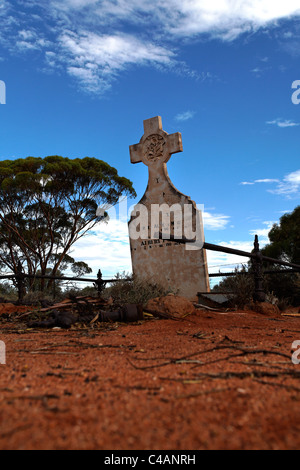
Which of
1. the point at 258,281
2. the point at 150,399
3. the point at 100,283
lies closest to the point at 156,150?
the point at 100,283

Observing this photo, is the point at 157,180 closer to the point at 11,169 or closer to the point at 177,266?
the point at 177,266

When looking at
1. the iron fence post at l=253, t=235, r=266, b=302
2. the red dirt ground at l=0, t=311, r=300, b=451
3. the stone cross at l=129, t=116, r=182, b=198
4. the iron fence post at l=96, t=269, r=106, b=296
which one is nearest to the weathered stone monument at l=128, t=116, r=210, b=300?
the stone cross at l=129, t=116, r=182, b=198

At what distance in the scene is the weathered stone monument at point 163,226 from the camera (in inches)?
352

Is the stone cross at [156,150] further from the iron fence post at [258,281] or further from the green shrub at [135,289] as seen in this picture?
the iron fence post at [258,281]

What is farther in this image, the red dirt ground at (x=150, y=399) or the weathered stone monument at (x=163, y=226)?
the weathered stone monument at (x=163, y=226)

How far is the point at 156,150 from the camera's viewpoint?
397 inches

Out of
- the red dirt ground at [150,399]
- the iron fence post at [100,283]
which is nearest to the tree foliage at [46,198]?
the iron fence post at [100,283]

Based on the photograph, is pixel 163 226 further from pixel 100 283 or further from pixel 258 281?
pixel 258 281

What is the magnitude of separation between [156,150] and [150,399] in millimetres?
9162

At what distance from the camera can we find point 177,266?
30.1 ft

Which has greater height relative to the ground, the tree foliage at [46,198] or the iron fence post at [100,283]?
the tree foliage at [46,198]

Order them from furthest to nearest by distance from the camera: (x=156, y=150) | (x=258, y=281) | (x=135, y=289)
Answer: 1. (x=156, y=150)
2. (x=135, y=289)
3. (x=258, y=281)

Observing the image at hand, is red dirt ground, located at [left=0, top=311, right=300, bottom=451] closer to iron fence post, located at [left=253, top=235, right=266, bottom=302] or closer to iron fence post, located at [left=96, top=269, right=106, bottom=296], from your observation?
iron fence post, located at [left=253, top=235, right=266, bottom=302]

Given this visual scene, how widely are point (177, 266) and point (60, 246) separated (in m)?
15.4
